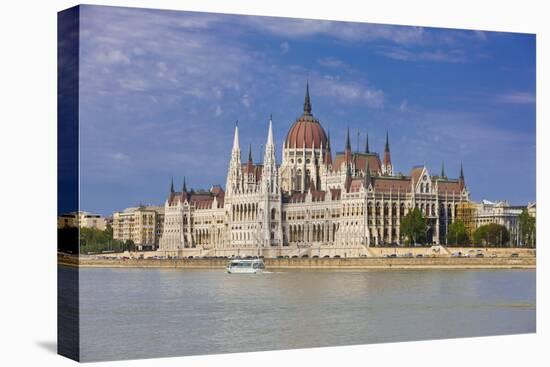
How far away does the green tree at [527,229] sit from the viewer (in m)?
21.8

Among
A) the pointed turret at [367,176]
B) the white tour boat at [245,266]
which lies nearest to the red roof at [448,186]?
the pointed turret at [367,176]

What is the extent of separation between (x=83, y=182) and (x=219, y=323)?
291 centimetres

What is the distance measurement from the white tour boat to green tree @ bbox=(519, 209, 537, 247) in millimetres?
4851

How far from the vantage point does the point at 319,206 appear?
88.6 ft

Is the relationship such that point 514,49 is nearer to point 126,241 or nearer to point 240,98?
point 240,98

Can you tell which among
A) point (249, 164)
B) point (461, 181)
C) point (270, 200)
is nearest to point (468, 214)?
point (461, 181)

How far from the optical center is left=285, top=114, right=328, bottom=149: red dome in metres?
20.3

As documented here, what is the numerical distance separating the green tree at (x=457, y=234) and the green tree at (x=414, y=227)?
1195mm

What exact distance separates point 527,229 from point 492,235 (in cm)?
215

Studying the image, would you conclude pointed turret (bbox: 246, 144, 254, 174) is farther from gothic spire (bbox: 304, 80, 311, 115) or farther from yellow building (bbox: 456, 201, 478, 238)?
yellow building (bbox: 456, 201, 478, 238)

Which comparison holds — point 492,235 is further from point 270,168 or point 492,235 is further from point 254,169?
point 254,169

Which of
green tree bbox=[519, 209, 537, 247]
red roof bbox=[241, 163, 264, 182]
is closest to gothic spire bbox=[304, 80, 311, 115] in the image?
red roof bbox=[241, 163, 264, 182]

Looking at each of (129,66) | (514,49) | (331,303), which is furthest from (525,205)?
(129,66)

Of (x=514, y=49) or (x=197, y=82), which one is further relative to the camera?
(x=514, y=49)
